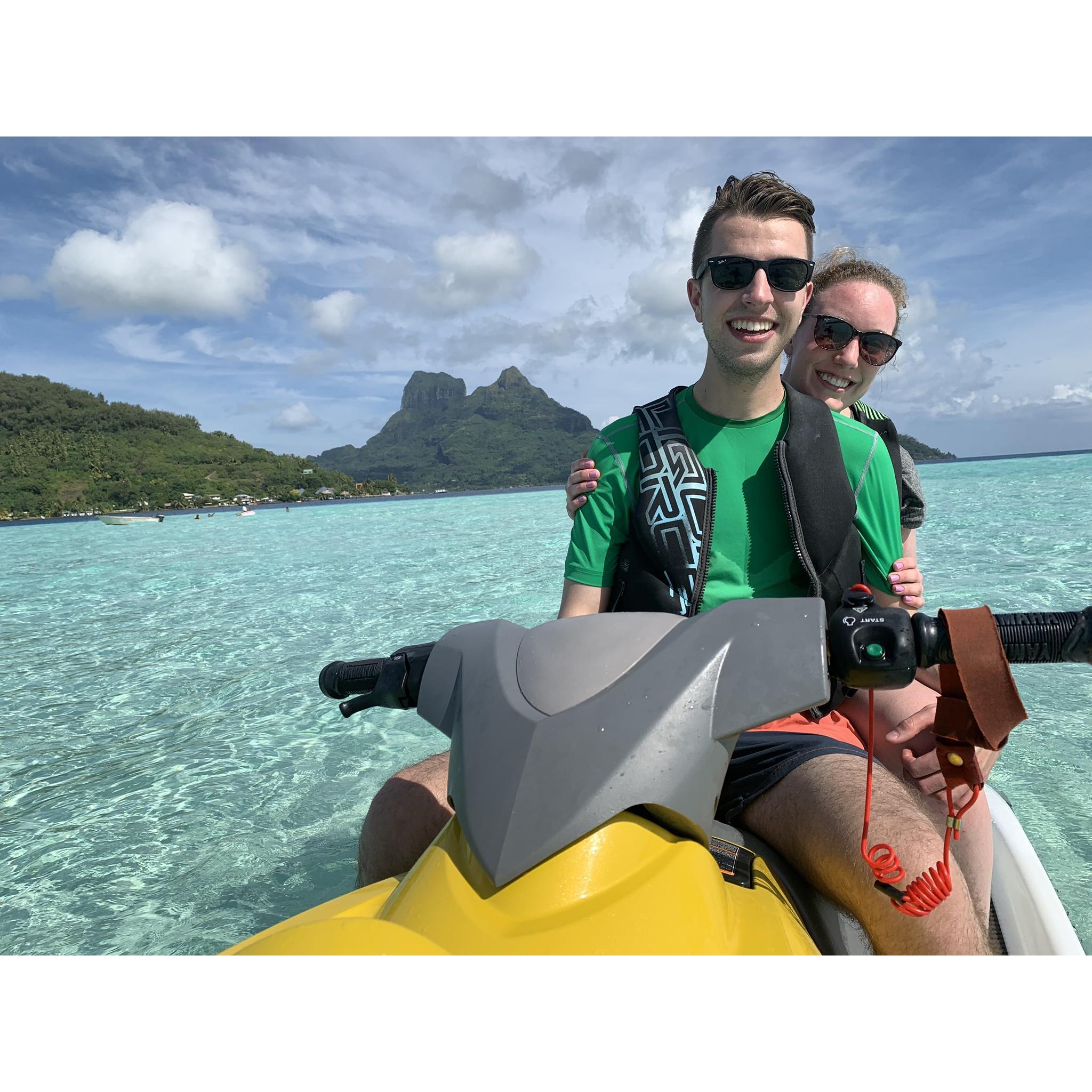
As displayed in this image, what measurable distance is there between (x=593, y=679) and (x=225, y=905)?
2.39 m

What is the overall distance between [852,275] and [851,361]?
410 mm

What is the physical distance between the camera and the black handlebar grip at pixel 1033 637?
0.92m

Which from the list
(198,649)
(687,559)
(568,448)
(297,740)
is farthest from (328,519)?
(568,448)

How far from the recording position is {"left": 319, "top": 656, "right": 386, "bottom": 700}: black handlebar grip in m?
1.17

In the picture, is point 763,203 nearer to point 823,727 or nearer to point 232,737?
point 823,727

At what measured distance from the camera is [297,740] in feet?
14.4

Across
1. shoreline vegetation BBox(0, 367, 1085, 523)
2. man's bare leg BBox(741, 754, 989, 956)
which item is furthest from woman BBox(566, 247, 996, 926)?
shoreline vegetation BBox(0, 367, 1085, 523)

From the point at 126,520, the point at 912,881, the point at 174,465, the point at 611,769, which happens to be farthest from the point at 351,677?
the point at 174,465

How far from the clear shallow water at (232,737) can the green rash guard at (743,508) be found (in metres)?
1.57

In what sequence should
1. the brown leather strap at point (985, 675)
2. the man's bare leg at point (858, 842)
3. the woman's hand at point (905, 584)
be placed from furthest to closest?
the woman's hand at point (905, 584) → the man's bare leg at point (858, 842) → the brown leather strap at point (985, 675)

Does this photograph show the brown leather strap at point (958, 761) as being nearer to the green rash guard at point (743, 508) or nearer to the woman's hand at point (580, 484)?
the green rash guard at point (743, 508)

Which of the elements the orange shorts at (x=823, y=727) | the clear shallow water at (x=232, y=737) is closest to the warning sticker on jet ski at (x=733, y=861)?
the orange shorts at (x=823, y=727)

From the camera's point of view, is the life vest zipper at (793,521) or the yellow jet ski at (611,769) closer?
the yellow jet ski at (611,769)

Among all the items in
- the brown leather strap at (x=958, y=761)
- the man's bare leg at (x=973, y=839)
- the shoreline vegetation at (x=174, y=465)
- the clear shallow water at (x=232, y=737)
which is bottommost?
the clear shallow water at (x=232, y=737)
